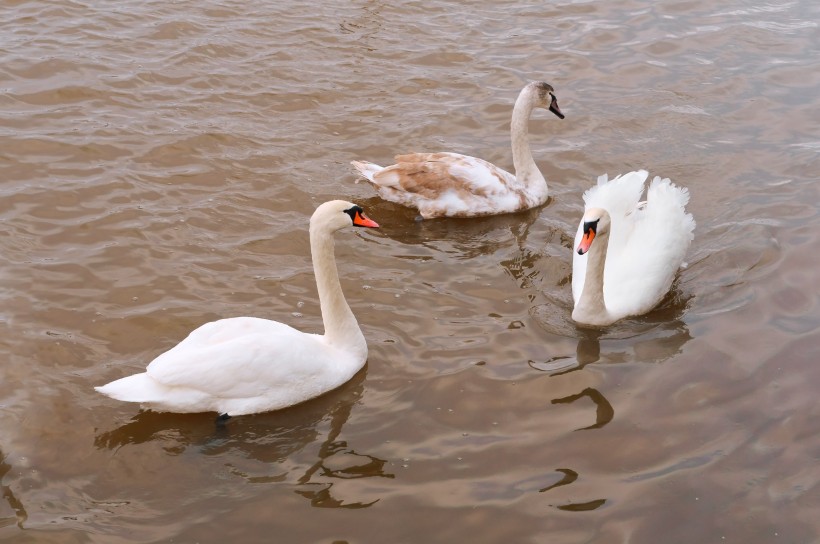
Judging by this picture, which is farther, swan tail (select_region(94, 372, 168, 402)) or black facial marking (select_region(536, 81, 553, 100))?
black facial marking (select_region(536, 81, 553, 100))

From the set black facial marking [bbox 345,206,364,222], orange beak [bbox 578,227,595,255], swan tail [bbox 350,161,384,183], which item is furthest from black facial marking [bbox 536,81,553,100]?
black facial marking [bbox 345,206,364,222]

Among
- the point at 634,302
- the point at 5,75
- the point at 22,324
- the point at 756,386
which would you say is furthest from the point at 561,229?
the point at 5,75

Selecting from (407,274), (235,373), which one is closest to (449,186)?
(407,274)

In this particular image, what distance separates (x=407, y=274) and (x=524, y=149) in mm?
2221

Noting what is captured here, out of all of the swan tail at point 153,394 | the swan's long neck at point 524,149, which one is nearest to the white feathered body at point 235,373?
the swan tail at point 153,394

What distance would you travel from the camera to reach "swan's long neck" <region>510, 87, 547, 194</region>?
360 inches

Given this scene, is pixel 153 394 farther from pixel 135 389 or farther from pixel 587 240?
pixel 587 240

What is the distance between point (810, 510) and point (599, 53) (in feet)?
24.9

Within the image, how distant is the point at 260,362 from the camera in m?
5.98

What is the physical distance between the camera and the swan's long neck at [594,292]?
7070 mm

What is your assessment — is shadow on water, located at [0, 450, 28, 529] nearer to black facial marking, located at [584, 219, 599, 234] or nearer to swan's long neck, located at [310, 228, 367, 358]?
swan's long neck, located at [310, 228, 367, 358]

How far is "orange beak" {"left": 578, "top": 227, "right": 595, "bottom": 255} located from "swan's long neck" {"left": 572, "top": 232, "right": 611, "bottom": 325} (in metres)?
0.13

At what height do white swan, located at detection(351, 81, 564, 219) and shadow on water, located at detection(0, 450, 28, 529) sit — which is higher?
white swan, located at detection(351, 81, 564, 219)

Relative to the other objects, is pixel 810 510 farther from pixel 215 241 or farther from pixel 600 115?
pixel 600 115
